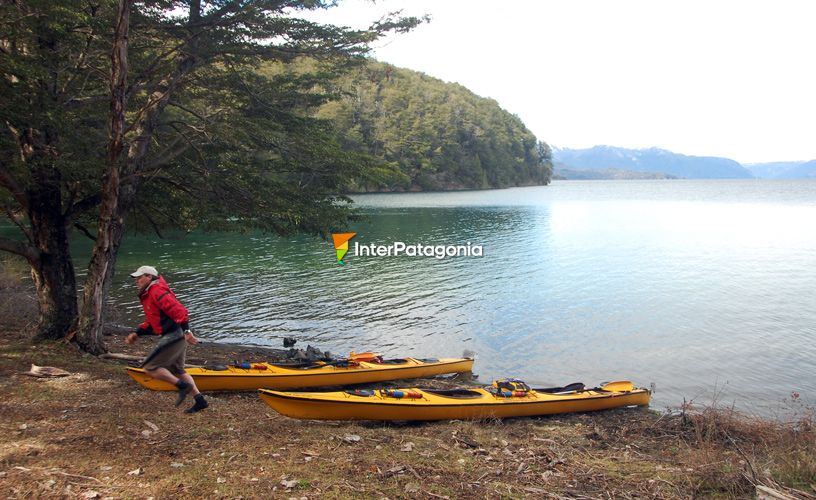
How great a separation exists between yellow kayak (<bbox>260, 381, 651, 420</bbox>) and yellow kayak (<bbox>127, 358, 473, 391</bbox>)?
7.03ft

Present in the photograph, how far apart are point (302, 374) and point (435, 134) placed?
115m

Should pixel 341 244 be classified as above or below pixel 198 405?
below

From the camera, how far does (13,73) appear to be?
8766 mm

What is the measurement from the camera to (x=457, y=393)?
409 inches

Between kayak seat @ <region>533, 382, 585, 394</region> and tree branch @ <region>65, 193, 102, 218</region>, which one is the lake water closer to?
kayak seat @ <region>533, 382, 585, 394</region>

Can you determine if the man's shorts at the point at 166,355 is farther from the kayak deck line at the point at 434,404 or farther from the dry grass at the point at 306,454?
the kayak deck line at the point at 434,404

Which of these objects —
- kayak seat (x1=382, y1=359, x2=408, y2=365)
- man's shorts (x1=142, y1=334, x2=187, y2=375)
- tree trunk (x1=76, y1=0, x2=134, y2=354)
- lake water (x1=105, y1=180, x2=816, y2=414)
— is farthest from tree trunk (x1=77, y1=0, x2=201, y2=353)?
lake water (x1=105, y1=180, x2=816, y2=414)

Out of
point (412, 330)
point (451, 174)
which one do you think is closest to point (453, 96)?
point (451, 174)

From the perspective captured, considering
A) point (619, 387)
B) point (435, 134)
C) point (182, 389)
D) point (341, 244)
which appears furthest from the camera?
point (435, 134)

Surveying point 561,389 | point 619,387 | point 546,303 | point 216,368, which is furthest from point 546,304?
point 216,368

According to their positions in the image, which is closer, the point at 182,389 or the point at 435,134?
the point at 182,389

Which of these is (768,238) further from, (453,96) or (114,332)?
(453,96)

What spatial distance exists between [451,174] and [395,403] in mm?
117614

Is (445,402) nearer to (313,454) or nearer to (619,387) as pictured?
(313,454)
